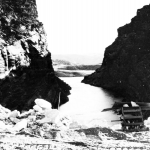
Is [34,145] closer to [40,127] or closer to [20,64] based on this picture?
[40,127]

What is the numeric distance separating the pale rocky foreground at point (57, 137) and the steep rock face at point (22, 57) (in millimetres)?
22971

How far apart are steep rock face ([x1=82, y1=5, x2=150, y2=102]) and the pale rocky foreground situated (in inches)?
1512

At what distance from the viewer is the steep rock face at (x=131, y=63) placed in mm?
51156

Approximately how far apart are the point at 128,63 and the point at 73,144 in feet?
183

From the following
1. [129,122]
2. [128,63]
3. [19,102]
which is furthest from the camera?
[128,63]

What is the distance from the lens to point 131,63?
5931 centimetres

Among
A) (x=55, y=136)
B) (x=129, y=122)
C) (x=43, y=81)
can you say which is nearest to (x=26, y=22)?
(x=43, y=81)

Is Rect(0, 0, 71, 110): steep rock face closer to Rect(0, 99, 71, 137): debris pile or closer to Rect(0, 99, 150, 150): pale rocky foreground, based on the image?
Rect(0, 99, 71, 137): debris pile

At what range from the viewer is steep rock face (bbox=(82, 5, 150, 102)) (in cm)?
5116

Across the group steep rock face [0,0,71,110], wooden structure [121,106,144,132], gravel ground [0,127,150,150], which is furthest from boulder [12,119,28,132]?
steep rock face [0,0,71,110]

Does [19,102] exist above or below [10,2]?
below

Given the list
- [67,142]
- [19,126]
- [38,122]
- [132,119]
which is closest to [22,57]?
[132,119]

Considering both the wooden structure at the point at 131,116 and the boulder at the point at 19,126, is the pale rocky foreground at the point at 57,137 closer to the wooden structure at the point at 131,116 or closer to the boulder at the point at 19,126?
the boulder at the point at 19,126

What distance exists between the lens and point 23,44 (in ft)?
128
